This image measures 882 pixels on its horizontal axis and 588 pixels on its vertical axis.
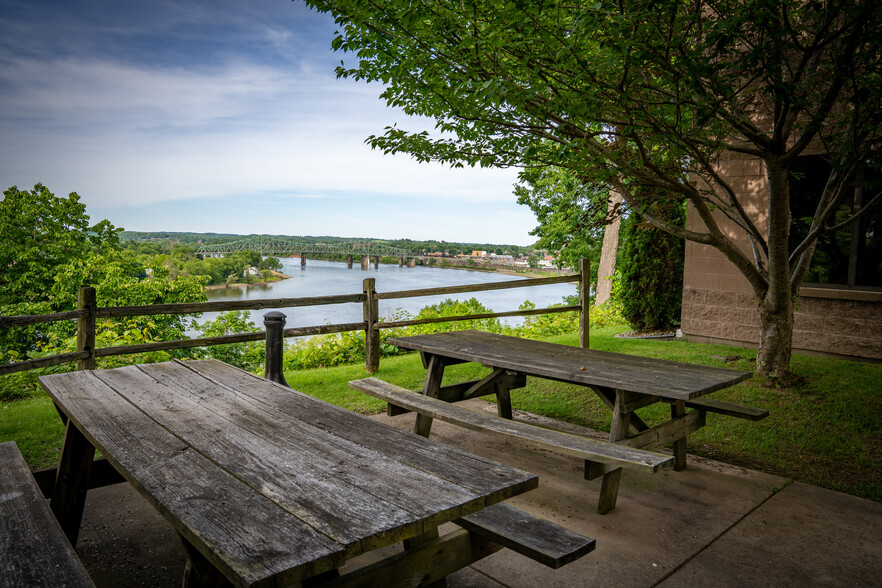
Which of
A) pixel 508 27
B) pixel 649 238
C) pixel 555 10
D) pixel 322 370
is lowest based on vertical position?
pixel 322 370

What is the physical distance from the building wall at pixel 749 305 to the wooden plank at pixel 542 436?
18.0 ft

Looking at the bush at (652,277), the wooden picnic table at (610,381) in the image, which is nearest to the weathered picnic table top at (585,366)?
the wooden picnic table at (610,381)

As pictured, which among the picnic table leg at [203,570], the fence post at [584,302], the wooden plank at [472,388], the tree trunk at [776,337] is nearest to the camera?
the picnic table leg at [203,570]

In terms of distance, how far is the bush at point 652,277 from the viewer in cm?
906

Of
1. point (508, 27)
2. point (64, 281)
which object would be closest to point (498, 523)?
point (508, 27)

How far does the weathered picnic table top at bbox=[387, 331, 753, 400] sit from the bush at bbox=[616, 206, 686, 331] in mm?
5222

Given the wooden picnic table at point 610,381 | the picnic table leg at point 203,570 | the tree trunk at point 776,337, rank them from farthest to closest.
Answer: the tree trunk at point 776,337 < the wooden picnic table at point 610,381 < the picnic table leg at point 203,570

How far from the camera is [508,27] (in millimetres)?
4180

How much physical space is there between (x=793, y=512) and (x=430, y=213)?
2476 centimetres

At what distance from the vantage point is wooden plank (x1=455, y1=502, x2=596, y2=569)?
1.68 metres

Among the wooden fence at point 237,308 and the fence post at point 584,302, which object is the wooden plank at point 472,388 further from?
the fence post at point 584,302

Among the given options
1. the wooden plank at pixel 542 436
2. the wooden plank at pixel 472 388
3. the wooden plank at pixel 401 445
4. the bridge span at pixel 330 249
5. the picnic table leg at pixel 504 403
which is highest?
the bridge span at pixel 330 249

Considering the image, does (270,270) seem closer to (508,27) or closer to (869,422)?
(508,27)

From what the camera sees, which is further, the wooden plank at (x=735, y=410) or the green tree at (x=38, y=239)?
the green tree at (x=38, y=239)
